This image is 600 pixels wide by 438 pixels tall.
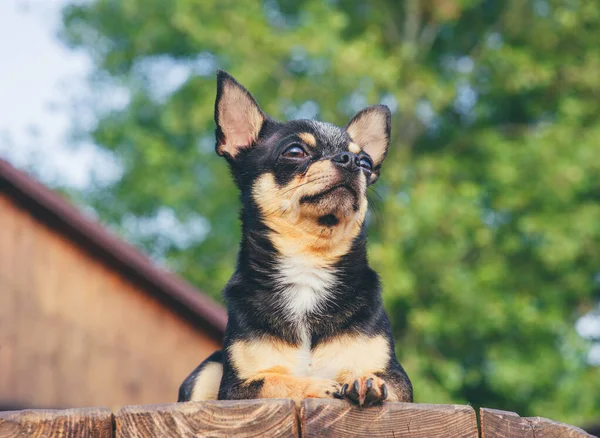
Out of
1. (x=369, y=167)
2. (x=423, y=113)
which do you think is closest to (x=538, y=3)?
(x=423, y=113)

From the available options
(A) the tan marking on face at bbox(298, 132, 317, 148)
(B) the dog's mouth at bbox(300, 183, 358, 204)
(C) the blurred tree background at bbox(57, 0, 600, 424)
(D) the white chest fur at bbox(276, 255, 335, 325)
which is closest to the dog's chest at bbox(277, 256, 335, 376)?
(D) the white chest fur at bbox(276, 255, 335, 325)

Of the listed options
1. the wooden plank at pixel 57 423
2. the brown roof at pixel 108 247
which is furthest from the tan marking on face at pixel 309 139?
the brown roof at pixel 108 247

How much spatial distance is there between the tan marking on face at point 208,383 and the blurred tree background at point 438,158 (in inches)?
354

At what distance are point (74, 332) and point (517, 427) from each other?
7128mm

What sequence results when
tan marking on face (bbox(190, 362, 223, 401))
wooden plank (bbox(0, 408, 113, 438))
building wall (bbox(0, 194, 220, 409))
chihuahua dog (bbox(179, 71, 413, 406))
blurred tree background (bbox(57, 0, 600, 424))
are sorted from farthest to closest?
blurred tree background (bbox(57, 0, 600, 424)), building wall (bbox(0, 194, 220, 409)), tan marking on face (bbox(190, 362, 223, 401)), chihuahua dog (bbox(179, 71, 413, 406)), wooden plank (bbox(0, 408, 113, 438))

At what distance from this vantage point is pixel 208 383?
12.7ft

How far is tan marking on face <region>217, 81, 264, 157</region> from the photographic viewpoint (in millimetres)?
4074

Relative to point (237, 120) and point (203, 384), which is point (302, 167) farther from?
point (203, 384)

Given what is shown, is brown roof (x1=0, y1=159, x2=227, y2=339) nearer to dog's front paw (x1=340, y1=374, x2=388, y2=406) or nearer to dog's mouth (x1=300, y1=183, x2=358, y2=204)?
dog's mouth (x1=300, y1=183, x2=358, y2=204)

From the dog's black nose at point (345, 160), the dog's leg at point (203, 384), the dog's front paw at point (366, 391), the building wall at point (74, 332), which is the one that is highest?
the building wall at point (74, 332)

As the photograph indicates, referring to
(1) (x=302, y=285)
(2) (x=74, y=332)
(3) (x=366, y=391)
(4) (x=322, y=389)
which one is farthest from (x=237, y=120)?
(2) (x=74, y=332)

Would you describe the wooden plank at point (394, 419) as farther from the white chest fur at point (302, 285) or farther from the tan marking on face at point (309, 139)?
the tan marking on face at point (309, 139)

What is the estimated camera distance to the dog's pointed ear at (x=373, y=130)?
4227 mm

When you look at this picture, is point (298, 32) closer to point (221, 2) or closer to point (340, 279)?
point (221, 2)
